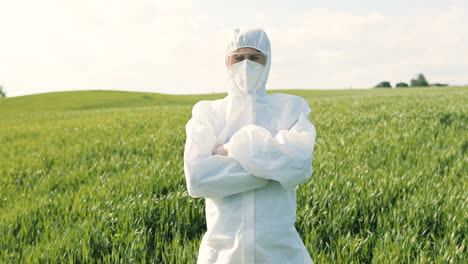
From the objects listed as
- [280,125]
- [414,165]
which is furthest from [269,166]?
[414,165]

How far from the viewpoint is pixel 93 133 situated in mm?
13297

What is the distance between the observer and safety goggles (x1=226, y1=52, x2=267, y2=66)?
2.77 meters

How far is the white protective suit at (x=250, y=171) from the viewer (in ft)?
8.23

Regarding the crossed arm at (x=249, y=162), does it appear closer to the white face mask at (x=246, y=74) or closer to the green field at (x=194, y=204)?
the white face mask at (x=246, y=74)

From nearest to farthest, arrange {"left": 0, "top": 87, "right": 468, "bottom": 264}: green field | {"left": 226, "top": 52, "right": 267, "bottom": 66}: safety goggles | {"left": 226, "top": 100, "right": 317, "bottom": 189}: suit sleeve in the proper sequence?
{"left": 226, "top": 100, "right": 317, "bottom": 189}: suit sleeve
{"left": 226, "top": 52, "right": 267, "bottom": 66}: safety goggles
{"left": 0, "top": 87, "right": 468, "bottom": 264}: green field

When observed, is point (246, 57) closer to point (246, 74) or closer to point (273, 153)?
point (246, 74)

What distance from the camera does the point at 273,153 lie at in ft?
8.21

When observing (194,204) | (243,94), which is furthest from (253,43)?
(194,204)

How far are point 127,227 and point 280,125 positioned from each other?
262cm

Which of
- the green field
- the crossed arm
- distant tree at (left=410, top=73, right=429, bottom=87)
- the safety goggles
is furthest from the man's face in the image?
distant tree at (left=410, top=73, right=429, bottom=87)

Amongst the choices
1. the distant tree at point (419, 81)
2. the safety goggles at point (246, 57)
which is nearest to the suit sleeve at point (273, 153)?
the safety goggles at point (246, 57)

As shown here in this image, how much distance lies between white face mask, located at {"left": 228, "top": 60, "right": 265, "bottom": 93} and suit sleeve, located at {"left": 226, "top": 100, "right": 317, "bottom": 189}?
0.39 metres

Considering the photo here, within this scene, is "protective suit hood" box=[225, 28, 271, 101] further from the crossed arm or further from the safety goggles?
the crossed arm

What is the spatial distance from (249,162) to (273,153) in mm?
A: 169
